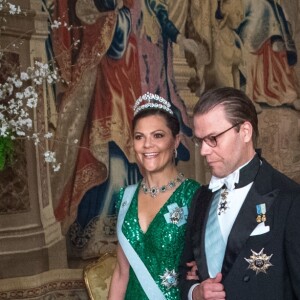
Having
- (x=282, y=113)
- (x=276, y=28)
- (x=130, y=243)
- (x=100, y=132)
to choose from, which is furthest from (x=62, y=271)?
(x=276, y=28)

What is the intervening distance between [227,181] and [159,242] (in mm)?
892

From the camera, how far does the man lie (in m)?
2.20

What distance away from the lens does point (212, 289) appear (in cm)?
227

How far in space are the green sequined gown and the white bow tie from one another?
78cm

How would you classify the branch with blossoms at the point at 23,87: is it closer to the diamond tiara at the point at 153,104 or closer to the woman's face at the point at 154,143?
the diamond tiara at the point at 153,104

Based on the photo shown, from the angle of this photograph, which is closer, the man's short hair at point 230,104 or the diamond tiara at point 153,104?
the man's short hair at point 230,104

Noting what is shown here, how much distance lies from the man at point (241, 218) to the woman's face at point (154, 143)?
769 mm

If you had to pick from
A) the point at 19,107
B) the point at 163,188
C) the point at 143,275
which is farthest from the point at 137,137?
the point at 19,107

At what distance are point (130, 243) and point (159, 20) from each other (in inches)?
130

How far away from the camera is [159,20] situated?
607cm

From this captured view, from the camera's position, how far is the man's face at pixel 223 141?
2275 millimetres

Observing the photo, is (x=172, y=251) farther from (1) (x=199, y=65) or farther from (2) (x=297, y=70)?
(2) (x=297, y=70)

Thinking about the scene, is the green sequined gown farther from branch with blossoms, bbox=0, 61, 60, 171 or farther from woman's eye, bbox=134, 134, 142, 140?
branch with blossoms, bbox=0, 61, 60, 171

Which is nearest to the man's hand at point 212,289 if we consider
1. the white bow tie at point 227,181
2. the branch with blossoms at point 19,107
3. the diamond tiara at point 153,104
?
the white bow tie at point 227,181
